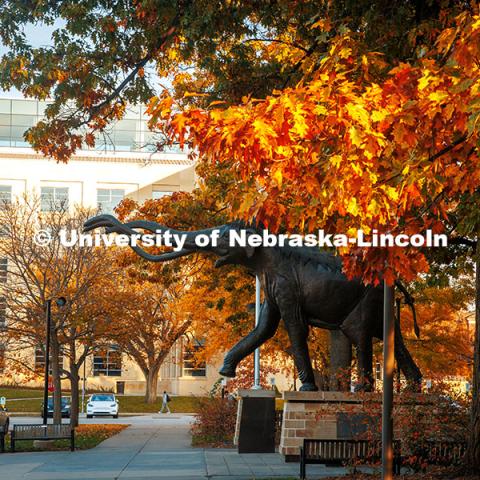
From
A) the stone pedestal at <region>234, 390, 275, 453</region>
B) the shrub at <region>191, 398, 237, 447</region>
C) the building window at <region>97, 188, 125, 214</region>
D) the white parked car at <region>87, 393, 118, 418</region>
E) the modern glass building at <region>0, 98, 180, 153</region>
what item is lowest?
the white parked car at <region>87, 393, 118, 418</region>

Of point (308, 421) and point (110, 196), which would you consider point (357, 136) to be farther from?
point (110, 196)

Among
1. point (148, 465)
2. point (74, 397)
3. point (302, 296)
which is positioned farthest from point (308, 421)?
point (74, 397)

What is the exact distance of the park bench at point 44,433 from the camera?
24.0 meters

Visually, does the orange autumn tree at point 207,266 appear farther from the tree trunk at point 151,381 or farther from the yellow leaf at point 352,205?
the tree trunk at point 151,381

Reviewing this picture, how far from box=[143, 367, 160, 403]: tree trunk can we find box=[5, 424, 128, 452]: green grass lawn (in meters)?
20.4

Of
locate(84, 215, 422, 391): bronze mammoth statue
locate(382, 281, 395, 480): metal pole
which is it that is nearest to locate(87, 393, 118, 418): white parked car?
locate(84, 215, 422, 391): bronze mammoth statue

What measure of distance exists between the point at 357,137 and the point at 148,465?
43.4 ft

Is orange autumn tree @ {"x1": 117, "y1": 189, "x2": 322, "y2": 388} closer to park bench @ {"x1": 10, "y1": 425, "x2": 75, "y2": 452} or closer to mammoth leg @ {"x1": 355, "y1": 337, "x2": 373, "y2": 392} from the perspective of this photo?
park bench @ {"x1": 10, "y1": 425, "x2": 75, "y2": 452}

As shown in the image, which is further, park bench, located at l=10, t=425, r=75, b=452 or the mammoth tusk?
park bench, located at l=10, t=425, r=75, b=452

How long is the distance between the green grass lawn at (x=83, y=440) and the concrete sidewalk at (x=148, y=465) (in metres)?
0.85

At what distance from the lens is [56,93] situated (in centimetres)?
1538

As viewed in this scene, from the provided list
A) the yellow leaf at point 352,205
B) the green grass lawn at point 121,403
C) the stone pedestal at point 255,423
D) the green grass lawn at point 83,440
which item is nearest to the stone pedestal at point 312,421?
the stone pedestal at point 255,423

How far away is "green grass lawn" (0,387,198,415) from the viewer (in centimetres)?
5609

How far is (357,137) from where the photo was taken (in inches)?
299
